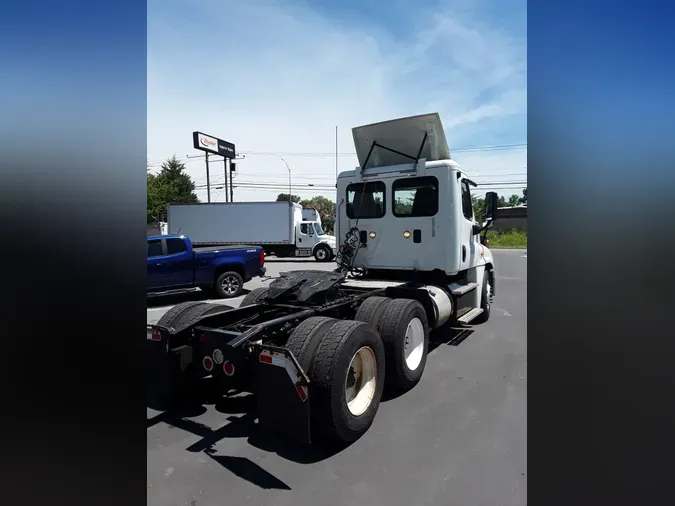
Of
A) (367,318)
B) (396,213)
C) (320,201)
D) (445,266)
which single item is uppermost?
(320,201)

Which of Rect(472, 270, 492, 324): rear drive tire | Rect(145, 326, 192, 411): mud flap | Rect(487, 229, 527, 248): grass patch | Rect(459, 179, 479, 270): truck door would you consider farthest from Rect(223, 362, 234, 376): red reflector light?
Rect(487, 229, 527, 248): grass patch

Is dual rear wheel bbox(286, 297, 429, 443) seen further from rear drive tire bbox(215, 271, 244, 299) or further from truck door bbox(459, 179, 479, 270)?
rear drive tire bbox(215, 271, 244, 299)

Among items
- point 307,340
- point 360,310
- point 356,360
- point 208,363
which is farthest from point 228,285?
point 307,340

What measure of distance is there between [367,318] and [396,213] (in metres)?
2.26

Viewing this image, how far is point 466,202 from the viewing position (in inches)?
257

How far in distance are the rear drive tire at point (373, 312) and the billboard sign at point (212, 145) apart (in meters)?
36.6

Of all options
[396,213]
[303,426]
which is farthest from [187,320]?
[396,213]

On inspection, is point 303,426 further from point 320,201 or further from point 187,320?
point 320,201

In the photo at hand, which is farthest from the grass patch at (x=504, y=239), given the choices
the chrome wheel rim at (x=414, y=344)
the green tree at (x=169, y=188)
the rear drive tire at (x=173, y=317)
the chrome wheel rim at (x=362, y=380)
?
the rear drive tire at (x=173, y=317)

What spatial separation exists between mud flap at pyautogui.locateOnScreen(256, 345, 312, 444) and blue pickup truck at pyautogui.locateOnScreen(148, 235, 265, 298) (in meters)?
7.49

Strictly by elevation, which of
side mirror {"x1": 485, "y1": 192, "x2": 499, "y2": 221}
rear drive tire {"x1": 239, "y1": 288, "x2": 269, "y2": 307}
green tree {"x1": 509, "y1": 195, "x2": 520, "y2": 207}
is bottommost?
rear drive tire {"x1": 239, "y1": 288, "x2": 269, "y2": 307}

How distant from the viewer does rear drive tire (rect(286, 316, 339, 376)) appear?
3.30 meters
